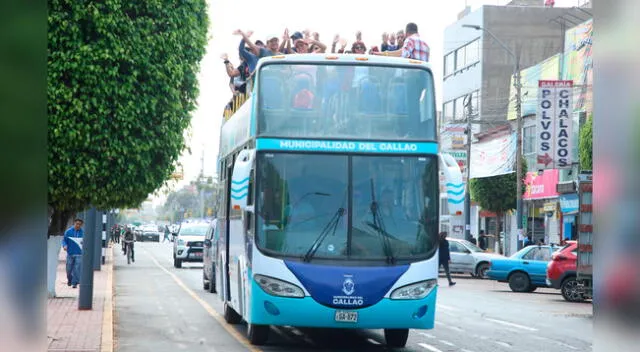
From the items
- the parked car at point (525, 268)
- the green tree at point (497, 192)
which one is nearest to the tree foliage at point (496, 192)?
the green tree at point (497, 192)

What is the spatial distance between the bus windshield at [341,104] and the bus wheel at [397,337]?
3163 mm

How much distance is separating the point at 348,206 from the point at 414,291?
1.43 meters

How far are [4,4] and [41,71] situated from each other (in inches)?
7.5

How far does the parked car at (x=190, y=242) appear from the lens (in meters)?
41.5

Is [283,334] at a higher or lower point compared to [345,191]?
lower

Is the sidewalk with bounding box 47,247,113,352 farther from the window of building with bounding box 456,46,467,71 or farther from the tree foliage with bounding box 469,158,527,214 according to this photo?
the window of building with bounding box 456,46,467,71

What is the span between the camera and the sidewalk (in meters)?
13.4

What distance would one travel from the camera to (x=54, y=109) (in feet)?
31.0

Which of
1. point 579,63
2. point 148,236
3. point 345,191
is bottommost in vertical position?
point 148,236

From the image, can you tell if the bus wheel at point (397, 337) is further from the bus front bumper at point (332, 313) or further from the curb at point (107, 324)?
the curb at point (107, 324)

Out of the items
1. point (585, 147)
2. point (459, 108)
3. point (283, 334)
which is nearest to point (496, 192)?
point (585, 147)

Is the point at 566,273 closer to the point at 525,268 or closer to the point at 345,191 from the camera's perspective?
the point at 525,268

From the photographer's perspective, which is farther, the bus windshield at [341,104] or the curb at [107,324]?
the curb at [107,324]

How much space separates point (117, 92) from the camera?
9.89 meters
